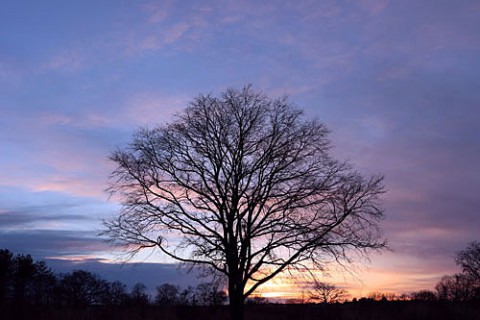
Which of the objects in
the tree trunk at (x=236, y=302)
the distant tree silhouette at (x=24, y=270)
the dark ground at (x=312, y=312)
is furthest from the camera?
the distant tree silhouette at (x=24, y=270)

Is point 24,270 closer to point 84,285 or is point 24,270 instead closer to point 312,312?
point 84,285

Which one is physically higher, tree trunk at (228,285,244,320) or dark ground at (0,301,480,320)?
tree trunk at (228,285,244,320)

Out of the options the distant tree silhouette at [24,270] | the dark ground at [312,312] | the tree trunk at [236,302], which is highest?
the distant tree silhouette at [24,270]

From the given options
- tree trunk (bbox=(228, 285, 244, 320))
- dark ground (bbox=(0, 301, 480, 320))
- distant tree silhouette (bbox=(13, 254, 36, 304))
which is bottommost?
dark ground (bbox=(0, 301, 480, 320))

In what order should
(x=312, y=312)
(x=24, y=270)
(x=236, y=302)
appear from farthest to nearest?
(x=24, y=270) < (x=312, y=312) < (x=236, y=302)

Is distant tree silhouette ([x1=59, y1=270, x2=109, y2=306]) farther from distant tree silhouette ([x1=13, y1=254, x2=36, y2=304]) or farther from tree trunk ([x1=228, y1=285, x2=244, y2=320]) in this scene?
tree trunk ([x1=228, y1=285, x2=244, y2=320])

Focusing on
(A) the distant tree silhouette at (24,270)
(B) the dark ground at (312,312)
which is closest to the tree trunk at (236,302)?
(B) the dark ground at (312,312)

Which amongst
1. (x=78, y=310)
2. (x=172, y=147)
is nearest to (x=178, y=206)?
(x=172, y=147)

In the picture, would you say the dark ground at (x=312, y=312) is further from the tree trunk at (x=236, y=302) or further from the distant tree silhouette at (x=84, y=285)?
the distant tree silhouette at (x=84, y=285)

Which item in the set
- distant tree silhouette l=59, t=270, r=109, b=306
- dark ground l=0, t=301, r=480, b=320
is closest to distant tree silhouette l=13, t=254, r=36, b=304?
distant tree silhouette l=59, t=270, r=109, b=306

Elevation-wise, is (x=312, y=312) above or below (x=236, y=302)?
below

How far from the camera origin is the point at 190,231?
2425 centimetres

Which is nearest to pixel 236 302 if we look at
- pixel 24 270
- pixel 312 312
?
pixel 312 312

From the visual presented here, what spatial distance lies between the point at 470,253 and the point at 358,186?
246ft
